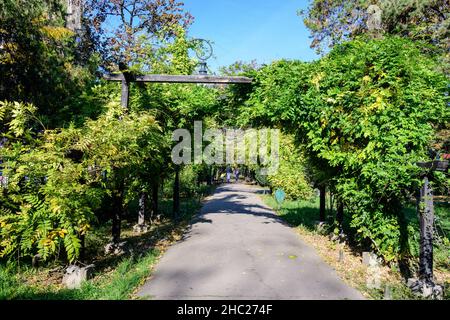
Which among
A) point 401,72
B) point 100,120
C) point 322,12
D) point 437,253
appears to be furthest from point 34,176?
point 322,12

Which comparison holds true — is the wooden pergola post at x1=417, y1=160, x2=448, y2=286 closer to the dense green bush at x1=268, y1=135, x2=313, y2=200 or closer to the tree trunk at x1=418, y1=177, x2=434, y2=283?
the tree trunk at x1=418, y1=177, x2=434, y2=283

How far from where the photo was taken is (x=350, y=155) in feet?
23.5

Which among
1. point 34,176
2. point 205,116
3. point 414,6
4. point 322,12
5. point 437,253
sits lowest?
point 437,253

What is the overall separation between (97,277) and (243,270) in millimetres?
2694

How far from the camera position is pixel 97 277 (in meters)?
6.06

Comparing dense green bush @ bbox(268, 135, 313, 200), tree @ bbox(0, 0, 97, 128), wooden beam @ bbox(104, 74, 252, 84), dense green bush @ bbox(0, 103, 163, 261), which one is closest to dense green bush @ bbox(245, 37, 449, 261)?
wooden beam @ bbox(104, 74, 252, 84)

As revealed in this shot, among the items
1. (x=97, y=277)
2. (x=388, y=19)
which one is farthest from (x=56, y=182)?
(x=388, y=19)

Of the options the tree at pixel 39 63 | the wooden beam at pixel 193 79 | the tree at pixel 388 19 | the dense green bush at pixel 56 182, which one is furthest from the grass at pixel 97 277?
the tree at pixel 388 19

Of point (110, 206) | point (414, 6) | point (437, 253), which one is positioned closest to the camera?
point (437, 253)

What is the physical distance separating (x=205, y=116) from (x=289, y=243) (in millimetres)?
5275

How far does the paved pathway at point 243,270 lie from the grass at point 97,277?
27 centimetres

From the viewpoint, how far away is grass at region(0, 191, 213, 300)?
5086 mm
